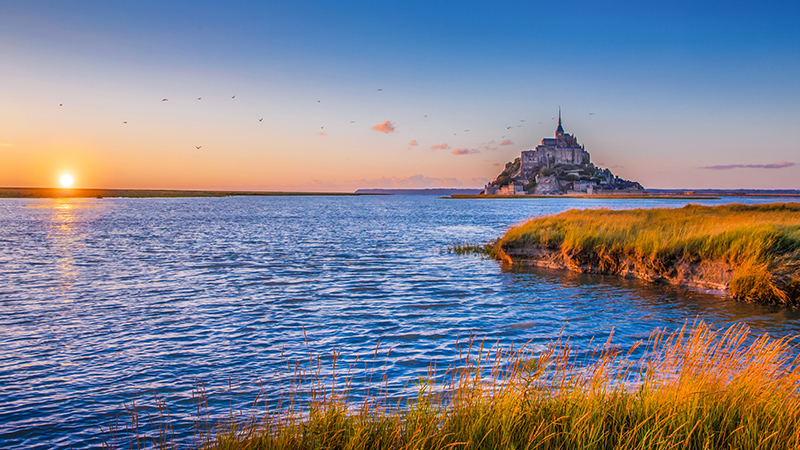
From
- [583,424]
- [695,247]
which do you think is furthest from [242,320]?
[695,247]

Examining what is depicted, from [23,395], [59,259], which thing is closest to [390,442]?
[23,395]

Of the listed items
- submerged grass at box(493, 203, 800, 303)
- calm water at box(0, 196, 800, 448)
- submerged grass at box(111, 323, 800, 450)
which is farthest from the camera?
submerged grass at box(493, 203, 800, 303)

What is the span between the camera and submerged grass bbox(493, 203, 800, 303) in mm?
15141

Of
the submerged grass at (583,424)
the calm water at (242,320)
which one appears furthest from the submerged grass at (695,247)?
the submerged grass at (583,424)

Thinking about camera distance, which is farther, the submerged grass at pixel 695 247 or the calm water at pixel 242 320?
the submerged grass at pixel 695 247

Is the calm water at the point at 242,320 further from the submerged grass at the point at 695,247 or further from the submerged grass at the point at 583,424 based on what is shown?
→ the submerged grass at the point at 583,424

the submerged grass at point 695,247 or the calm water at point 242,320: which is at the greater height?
the submerged grass at point 695,247

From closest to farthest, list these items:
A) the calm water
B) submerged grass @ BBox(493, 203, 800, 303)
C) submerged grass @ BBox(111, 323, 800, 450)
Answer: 1. submerged grass @ BBox(111, 323, 800, 450)
2. the calm water
3. submerged grass @ BBox(493, 203, 800, 303)

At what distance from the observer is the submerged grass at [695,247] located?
1514 cm

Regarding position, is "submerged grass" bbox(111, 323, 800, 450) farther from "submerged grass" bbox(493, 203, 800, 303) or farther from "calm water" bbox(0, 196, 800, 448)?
"submerged grass" bbox(493, 203, 800, 303)

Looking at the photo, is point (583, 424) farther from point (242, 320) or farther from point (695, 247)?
point (695, 247)

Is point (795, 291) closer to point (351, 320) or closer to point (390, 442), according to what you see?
point (351, 320)

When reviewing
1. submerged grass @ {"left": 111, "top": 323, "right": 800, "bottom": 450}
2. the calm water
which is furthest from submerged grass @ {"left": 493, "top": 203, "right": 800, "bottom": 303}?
submerged grass @ {"left": 111, "top": 323, "right": 800, "bottom": 450}

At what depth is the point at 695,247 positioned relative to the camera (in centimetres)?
1825
